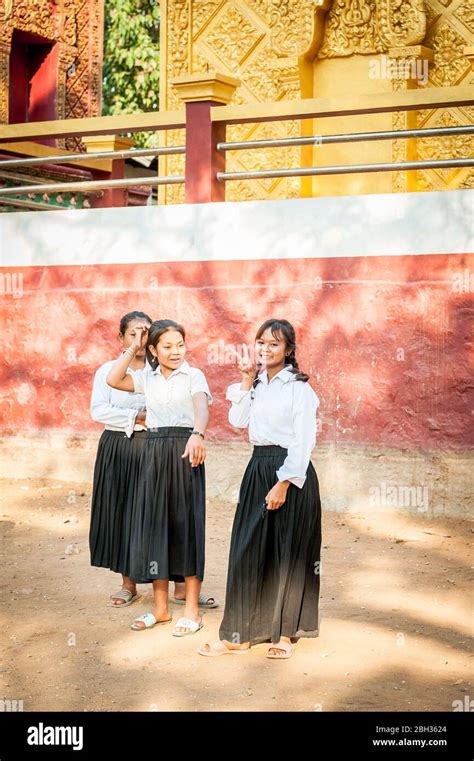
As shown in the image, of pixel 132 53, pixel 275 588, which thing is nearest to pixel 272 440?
pixel 275 588

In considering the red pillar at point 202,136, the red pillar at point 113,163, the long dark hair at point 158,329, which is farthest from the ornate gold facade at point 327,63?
the long dark hair at point 158,329

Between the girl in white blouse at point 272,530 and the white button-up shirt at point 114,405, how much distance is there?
119 centimetres

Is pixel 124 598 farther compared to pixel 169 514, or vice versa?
pixel 124 598

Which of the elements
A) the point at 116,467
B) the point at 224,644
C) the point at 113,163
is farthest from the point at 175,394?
the point at 113,163

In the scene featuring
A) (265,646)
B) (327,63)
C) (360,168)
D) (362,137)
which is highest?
(327,63)

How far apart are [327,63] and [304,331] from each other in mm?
4324

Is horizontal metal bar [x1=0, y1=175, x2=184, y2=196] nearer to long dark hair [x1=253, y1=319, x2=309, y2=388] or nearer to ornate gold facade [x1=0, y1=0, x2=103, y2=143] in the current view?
ornate gold facade [x1=0, y1=0, x2=103, y2=143]

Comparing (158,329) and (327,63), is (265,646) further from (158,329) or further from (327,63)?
(327,63)

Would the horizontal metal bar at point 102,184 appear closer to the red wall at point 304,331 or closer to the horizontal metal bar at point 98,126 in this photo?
the horizontal metal bar at point 98,126

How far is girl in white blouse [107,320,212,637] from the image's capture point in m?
5.97

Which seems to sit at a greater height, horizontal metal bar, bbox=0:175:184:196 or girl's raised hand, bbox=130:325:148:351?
horizontal metal bar, bbox=0:175:184:196

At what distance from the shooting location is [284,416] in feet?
17.9

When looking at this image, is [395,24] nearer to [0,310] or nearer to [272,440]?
[0,310]

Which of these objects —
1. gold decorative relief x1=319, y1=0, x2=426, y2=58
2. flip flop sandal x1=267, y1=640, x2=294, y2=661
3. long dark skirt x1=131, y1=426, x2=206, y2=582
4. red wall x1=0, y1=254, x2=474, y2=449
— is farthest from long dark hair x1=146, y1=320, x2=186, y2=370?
gold decorative relief x1=319, y1=0, x2=426, y2=58
